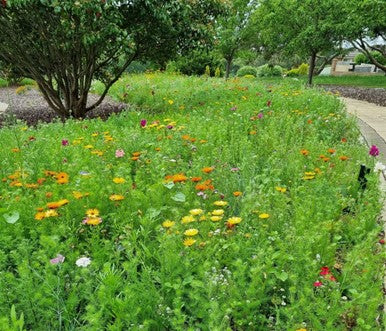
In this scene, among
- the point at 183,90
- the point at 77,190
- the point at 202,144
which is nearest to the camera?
the point at 77,190

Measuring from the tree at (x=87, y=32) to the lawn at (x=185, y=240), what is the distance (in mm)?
2547

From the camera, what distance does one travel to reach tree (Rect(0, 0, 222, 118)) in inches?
241

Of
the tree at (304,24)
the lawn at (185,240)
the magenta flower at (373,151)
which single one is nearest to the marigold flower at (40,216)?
the lawn at (185,240)

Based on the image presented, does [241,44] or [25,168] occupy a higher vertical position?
[241,44]

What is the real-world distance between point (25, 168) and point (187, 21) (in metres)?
5.24

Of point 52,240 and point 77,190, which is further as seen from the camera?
point 77,190

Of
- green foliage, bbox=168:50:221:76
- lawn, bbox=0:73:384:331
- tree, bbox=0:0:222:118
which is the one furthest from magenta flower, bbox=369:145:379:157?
green foliage, bbox=168:50:221:76

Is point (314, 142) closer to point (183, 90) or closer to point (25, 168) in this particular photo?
point (25, 168)

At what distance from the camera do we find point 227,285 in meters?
1.76

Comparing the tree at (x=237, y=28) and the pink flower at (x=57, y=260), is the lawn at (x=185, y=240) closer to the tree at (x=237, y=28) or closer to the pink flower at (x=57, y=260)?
the pink flower at (x=57, y=260)

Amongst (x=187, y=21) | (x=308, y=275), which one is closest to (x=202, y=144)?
(x=308, y=275)

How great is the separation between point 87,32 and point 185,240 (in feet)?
17.0

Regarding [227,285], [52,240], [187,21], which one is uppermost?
[187,21]

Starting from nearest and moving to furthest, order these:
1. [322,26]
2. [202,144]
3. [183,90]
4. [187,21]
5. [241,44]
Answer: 1. [202,144]
2. [187,21]
3. [183,90]
4. [322,26]
5. [241,44]
